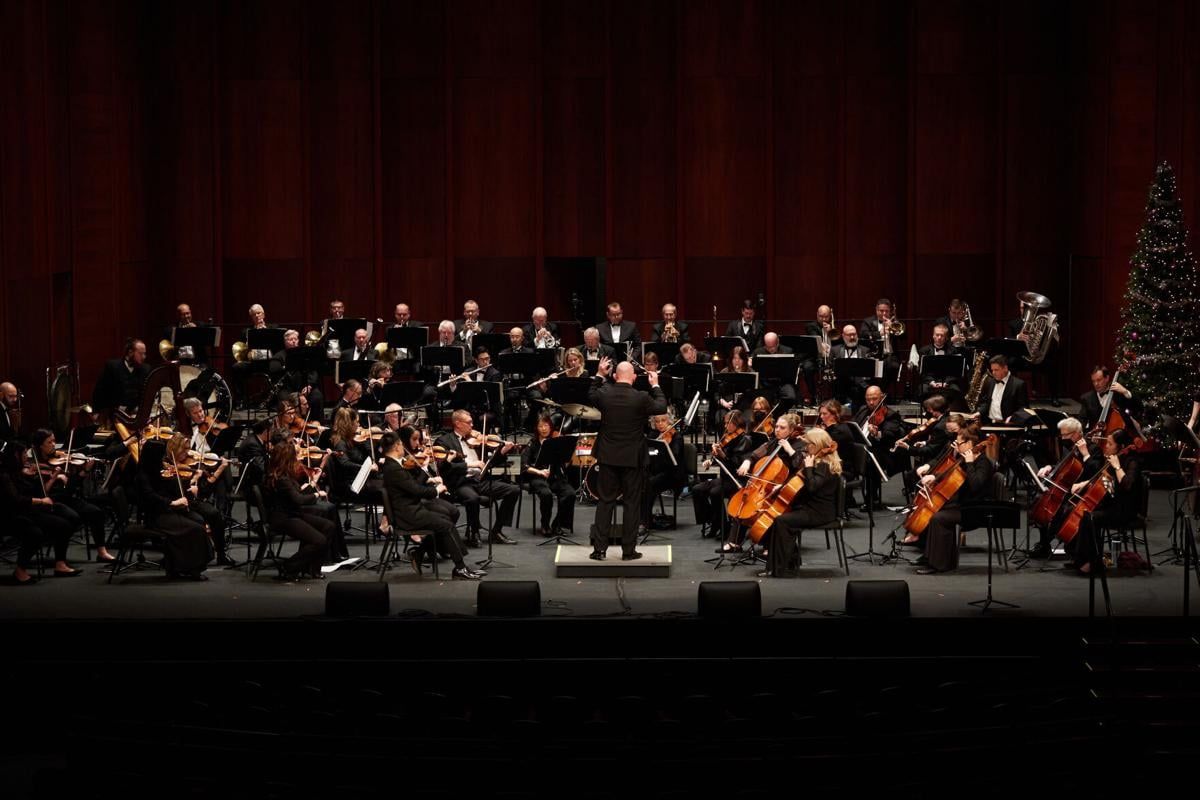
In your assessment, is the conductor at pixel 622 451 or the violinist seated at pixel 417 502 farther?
the conductor at pixel 622 451

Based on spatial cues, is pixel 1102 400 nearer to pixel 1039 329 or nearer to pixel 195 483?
pixel 1039 329

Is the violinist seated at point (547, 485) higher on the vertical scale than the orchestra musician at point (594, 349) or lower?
lower

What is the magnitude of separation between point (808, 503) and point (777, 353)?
17.0ft

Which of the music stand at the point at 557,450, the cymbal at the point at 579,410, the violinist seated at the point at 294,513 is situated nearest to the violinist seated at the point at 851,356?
the cymbal at the point at 579,410

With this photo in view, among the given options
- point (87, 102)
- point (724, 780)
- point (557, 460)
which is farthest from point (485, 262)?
point (724, 780)

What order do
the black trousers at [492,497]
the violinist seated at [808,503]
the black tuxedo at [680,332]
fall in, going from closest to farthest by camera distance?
the violinist seated at [808,503] < the black trousers at [492,497] < the black tuxedo at [680,332]

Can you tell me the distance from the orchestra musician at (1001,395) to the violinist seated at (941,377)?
1.01 feet

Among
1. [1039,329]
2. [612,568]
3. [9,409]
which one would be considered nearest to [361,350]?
[9,409]

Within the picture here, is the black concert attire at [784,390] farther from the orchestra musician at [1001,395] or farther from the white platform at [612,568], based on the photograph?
Answer: the white platform at [612,568]

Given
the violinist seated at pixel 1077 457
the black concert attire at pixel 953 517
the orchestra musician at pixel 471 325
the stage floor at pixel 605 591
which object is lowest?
the stage floor at pixel 605 591

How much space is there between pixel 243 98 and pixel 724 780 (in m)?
15.2

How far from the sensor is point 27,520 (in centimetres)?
1249

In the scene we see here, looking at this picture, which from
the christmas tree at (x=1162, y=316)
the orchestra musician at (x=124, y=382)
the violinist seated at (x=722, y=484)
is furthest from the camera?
the orchestra musician at (x=124, y=382)

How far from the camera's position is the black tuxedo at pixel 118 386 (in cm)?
1642
